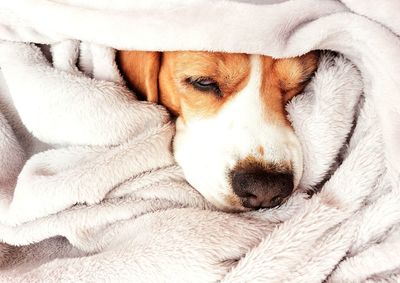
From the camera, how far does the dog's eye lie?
140 cm

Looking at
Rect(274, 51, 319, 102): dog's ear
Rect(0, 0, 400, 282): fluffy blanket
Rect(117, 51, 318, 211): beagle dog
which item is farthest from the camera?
Rect(274, 51, 319, 102): dog's ear

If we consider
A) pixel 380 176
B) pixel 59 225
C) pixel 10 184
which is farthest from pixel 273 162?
pixel 10 184

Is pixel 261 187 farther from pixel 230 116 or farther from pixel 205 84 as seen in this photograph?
pixel 205 84

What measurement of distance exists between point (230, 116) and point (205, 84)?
11 centimetres

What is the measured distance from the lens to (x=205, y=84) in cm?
142

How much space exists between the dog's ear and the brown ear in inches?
11.8

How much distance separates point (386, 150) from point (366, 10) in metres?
0.29

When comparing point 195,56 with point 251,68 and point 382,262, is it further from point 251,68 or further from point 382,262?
point 382,262

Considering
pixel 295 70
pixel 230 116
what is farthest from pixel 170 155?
pixel 295 70

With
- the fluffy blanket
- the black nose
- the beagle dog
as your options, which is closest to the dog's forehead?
the beagle dog

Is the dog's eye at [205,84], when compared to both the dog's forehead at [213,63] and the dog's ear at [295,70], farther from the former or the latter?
the dog's ear at [295,70]

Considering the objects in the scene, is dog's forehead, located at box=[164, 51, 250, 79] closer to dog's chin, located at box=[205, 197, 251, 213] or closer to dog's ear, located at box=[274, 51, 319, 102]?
dog's ear, located at box=[274, 51, 319, 102]

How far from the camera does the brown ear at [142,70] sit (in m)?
1.44

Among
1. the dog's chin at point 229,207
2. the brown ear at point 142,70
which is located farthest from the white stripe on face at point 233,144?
the brown ear at point 142,70
